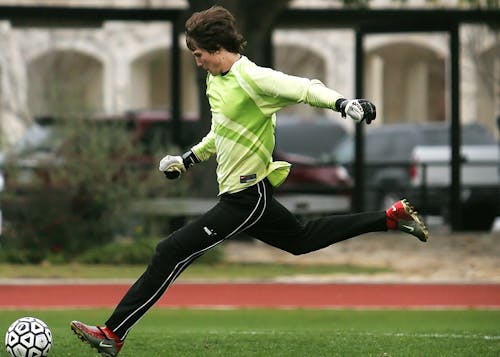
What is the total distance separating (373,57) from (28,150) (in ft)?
82.4

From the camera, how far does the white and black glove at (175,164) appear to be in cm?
771

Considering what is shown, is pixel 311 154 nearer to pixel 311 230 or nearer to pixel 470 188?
pixel 470 188

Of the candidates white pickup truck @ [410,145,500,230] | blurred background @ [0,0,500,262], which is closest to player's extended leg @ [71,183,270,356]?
blurred background @ [0,0,500,262]

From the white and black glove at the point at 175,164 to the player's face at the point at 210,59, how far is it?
74cm

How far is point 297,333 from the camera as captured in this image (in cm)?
926

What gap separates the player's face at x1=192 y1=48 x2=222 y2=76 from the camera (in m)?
7.16

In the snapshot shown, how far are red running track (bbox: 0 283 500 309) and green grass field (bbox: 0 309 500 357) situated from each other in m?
0.59

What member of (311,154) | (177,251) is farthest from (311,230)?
(311,154)

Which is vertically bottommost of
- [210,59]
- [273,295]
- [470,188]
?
[273,295]

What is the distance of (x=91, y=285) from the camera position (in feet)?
46.5

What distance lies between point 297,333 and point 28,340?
2.51 meters

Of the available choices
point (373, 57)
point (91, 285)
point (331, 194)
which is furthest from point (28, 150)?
point (373, 57)

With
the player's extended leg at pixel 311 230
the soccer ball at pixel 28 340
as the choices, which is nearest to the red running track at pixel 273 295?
the player's extended leg at pixel 311 230

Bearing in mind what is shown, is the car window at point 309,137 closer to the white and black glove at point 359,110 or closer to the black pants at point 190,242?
the black pants at point 190,242
